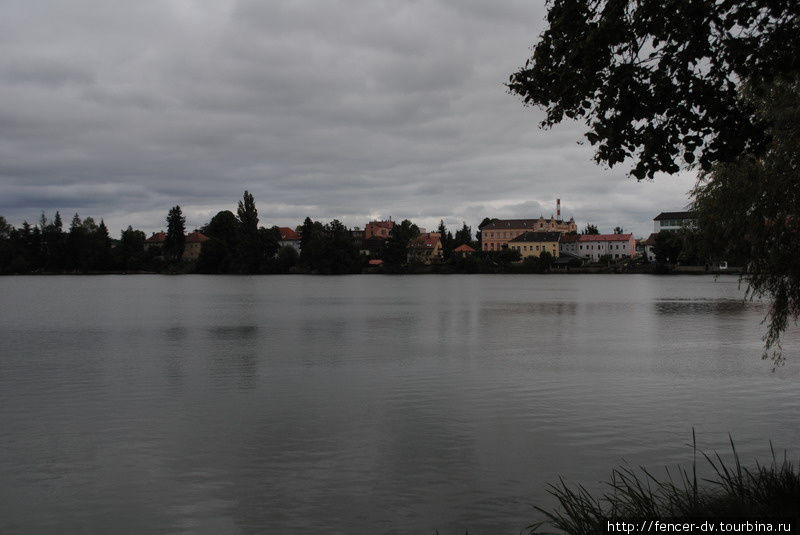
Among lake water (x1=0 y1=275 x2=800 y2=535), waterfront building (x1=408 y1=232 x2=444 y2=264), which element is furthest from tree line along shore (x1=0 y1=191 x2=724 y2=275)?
lake water (x1=0 y1=275 x2=800 y2=535)

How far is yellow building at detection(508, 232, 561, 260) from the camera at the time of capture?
187000mm

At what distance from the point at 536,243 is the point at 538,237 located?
73.0 inches

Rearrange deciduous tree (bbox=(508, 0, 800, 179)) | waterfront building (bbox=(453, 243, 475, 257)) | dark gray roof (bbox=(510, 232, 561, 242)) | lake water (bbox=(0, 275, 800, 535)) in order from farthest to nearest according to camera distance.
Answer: dark gray roof (bbox=(510, 232, 561, 242))
waterfront building (bbox=(453, 243, 475, 257))
lake water (bbox=(0, 275, 800, 535))
deciduous tree (bbox=(508, 0, 800, 179))

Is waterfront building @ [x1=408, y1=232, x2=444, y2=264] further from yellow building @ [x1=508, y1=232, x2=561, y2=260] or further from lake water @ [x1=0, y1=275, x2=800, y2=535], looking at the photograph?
lake water @ [x1=0, y1=275, x2=800, y2=535]

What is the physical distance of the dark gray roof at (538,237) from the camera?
7397 inches

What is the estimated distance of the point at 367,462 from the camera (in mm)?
12797

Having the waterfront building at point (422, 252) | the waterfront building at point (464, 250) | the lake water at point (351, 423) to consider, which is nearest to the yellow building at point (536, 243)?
the waterfront building at point (464, 250)

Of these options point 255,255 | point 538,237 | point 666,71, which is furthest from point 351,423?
point 538,237

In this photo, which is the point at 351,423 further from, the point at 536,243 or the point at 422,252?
the point at 536,243

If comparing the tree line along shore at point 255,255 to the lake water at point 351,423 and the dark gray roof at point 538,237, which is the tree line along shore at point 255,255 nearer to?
the dark gray roof at point 538,237

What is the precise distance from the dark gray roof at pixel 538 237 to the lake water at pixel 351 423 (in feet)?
509

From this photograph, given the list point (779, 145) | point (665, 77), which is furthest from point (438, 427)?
point (665, 77)

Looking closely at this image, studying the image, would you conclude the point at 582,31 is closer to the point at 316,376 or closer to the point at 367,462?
the point at 367,462

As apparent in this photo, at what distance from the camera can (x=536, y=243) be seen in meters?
188
